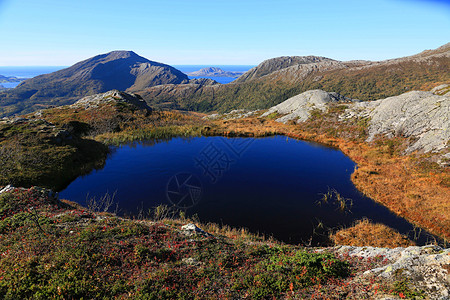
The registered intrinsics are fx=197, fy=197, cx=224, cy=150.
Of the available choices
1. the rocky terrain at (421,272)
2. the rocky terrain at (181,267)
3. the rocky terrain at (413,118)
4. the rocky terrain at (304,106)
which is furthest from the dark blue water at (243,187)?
the rocky terrain at (304,106)

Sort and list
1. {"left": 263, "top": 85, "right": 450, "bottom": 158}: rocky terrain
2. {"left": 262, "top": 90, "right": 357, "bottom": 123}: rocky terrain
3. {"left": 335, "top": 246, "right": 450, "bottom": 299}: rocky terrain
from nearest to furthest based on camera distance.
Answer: {"left": 335, "top": 246, "right": 450, "bottom": 299}: rocky terrain
{"left": 263, "top": 85, "right": 450, "bottom": 158}: rocky terrain
{"left": 262, "top": 90, "right": 357, "bottom": 123}: rocky terrain

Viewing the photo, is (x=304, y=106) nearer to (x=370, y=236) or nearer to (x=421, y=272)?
(x=370, y=236)

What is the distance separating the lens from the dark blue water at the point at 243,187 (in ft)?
Answer: 72.8

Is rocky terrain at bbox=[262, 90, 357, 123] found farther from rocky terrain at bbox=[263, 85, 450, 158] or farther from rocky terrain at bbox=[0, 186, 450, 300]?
rocky terrain at bbox=[0, 186, 450, 300]

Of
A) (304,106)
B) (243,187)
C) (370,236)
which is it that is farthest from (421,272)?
(304,106)

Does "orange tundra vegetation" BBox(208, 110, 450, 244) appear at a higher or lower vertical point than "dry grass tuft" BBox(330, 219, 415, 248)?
higher

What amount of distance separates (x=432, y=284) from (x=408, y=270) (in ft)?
3.79

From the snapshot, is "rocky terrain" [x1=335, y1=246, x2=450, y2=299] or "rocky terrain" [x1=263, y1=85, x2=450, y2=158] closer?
"rocky terrain" [x1=335, y1=246, x2=450, y2=299]

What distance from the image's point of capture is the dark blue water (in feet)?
72.8

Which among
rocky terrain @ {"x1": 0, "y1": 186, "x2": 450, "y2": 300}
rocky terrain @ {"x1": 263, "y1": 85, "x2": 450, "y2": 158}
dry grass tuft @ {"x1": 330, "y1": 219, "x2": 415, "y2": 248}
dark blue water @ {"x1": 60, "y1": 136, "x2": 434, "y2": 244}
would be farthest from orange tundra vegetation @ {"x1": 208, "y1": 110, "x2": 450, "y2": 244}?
rocky terrain @ {"x1": 0, "y1": 186, "x2": 450, "y2": 300}

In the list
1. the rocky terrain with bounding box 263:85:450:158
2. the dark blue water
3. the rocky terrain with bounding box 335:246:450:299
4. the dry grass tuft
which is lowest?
the dry grass tuft

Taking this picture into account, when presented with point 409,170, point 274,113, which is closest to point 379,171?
point 409,170

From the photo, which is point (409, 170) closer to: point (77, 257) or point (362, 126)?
point (362, 126)

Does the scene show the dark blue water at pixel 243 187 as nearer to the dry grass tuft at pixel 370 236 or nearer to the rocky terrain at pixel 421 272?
the dry grass tuft at pixel 370 236
